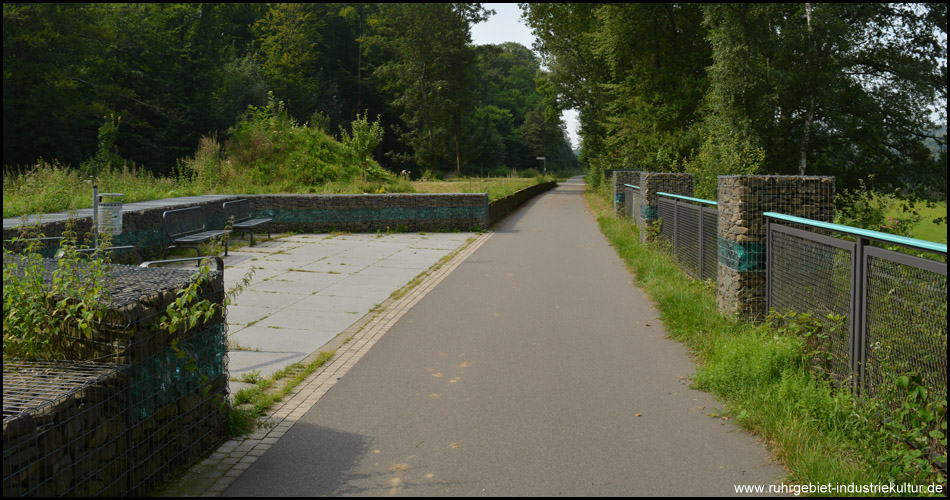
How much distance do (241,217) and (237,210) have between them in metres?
0.28

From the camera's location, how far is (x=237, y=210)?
17531mm

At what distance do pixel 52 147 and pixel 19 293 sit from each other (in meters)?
37.4

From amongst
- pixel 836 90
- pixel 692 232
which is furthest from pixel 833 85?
pixel 692 232

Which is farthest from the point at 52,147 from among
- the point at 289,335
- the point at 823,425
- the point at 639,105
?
the point at 823,425

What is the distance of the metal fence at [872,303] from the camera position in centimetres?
411

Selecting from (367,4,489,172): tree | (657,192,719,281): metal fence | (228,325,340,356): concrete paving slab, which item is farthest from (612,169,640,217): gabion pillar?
(367,4,489,172): tree

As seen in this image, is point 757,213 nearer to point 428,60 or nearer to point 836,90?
point 836,90

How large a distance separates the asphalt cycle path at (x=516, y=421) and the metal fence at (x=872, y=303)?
92cm

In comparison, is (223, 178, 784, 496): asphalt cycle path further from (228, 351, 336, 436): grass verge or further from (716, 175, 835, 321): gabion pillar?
(716, 175, 835, 321): gabion pillar

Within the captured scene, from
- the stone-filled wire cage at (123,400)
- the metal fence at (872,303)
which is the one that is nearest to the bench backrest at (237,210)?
the stone-filled wire cage at (123,400)

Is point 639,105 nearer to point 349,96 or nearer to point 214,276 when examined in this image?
point 214,276

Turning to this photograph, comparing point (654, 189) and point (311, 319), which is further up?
point (654, 189)

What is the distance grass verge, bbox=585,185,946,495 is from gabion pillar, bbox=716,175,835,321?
305 mm

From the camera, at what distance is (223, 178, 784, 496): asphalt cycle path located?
4.24 meters
